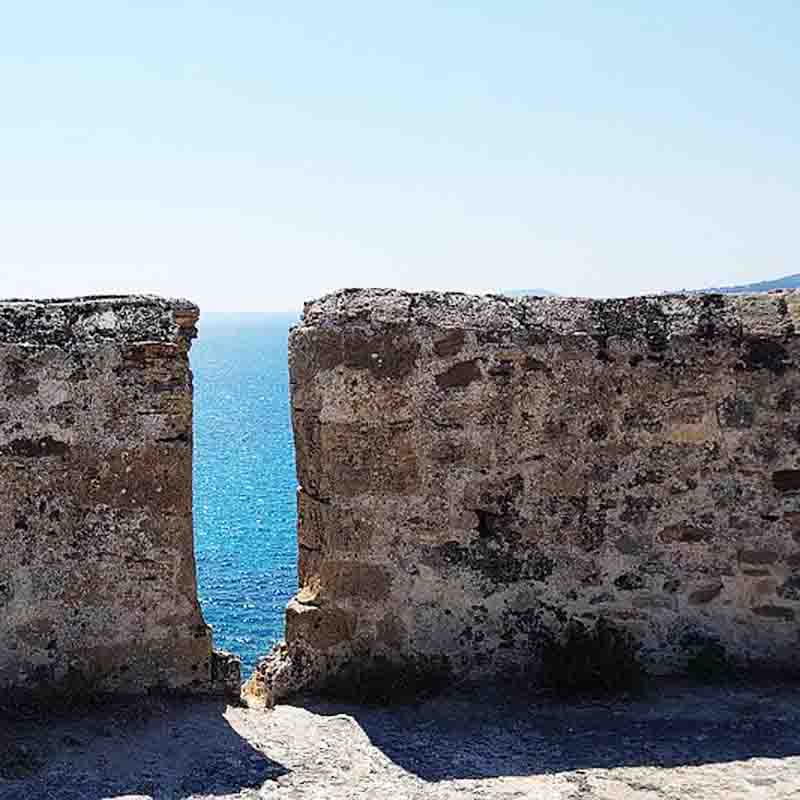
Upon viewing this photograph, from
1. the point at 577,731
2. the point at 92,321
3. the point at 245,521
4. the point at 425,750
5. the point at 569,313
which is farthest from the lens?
the point at 245,521

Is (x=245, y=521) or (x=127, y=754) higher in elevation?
(x=127, y=754)

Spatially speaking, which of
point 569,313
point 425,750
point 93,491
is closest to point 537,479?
point 569,313

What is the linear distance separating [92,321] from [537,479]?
2.15 metres

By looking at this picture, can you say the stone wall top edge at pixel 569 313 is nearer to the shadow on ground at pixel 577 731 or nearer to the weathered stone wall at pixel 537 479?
the weathered stone wall at pixel 537 479

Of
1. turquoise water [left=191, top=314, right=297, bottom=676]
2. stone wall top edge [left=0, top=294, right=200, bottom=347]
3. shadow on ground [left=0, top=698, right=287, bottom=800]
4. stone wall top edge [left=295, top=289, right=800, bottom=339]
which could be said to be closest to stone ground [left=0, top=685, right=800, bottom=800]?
shadow on ground [left=0, top=698, right=287, bottom=800]

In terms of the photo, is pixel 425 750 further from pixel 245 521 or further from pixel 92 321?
pixel 245 521

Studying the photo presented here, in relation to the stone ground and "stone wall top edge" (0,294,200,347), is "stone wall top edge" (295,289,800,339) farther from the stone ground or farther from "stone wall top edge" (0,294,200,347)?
the stone ground

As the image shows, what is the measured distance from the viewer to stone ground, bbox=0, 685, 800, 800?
4188 mm

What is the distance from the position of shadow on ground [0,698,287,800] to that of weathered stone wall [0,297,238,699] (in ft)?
0.66

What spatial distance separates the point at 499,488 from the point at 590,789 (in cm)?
150

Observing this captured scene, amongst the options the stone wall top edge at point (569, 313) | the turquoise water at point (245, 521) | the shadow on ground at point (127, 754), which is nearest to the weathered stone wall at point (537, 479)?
the stone wall top edge at point (569, 313)

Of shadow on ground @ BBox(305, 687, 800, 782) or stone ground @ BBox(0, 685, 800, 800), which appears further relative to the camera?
shadow on ground @ BBox(305, 687, 800, 782)

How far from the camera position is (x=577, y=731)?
15.5ft

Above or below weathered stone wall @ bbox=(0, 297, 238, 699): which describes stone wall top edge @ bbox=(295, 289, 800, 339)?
above
